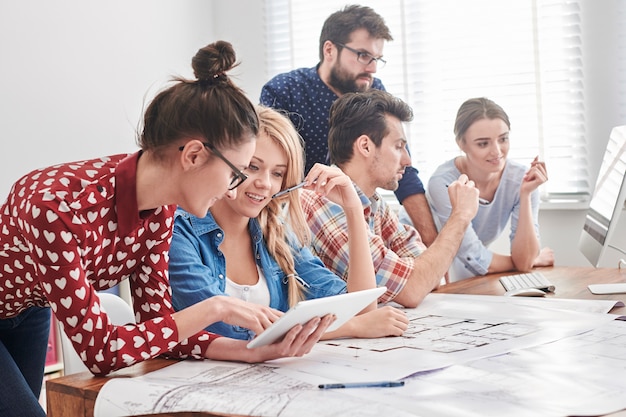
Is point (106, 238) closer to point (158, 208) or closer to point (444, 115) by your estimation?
point (158, 208)

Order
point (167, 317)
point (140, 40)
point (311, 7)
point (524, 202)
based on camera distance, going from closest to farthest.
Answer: point (167, 317)
point (524, 202)
point (140, 40)
point (311, 7)

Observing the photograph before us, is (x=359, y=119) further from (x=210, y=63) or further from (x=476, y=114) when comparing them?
(x=210, y=63)

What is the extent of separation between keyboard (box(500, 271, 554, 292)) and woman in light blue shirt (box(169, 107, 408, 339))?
482 mm

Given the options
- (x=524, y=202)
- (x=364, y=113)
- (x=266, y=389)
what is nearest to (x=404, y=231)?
(x=364, y=113)

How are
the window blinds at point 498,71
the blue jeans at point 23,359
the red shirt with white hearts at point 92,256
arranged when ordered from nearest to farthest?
the red shirt with white hearts at point 92,256, the blue jeans at point 23,359, the window blinds at point 498,71

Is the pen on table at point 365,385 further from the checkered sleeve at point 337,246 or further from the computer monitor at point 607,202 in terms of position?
the computer monitor at point 607,202

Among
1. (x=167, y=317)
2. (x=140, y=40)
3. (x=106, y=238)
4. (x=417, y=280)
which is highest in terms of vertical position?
(x=140, y=40)

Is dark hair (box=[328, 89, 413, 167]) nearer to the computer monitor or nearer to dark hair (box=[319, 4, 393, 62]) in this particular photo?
the computer monitor

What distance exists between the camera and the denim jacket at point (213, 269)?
4.72 feet

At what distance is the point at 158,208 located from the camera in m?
1.30

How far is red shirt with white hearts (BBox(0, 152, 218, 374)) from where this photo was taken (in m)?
1.12

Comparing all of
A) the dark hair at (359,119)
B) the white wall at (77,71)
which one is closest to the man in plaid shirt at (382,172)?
the dark hair at (359,119)

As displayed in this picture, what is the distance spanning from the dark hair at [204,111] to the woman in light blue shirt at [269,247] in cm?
24

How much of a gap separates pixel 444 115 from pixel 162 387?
2958 mm
